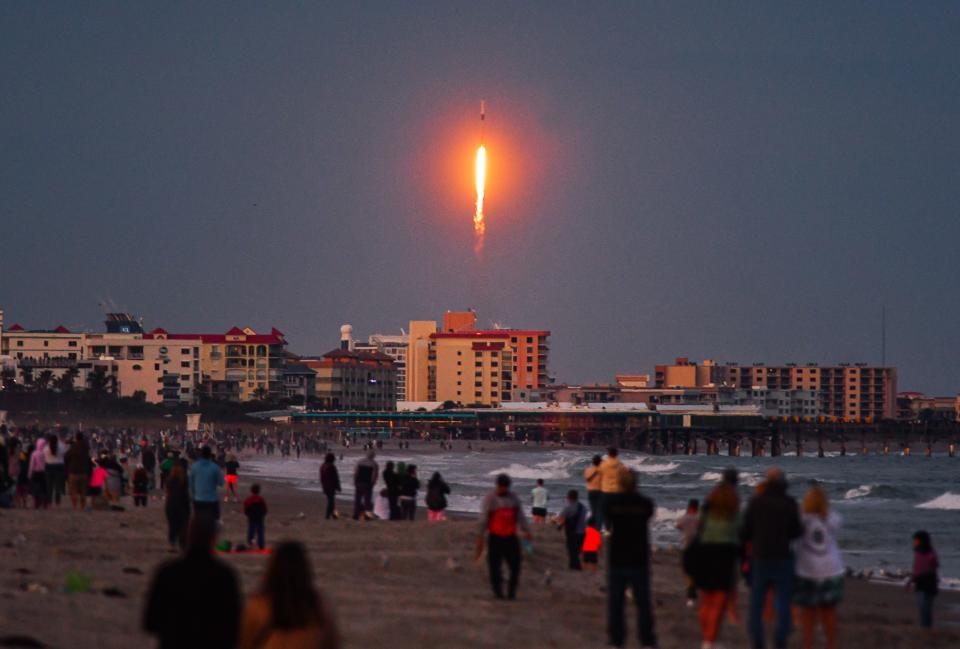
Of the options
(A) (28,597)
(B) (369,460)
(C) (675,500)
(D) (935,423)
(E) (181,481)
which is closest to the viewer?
(A) (28,597)

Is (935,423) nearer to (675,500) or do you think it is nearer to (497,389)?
(497,389)

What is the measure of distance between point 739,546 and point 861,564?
1459 cm

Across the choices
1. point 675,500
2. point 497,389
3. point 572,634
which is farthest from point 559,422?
point 572,634

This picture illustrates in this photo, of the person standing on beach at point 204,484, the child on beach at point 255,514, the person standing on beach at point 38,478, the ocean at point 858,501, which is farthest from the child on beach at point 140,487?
the ocean at point 858,501

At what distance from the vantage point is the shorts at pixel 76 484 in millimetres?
23562

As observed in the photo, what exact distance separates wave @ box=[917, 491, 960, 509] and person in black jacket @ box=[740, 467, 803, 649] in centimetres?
3842

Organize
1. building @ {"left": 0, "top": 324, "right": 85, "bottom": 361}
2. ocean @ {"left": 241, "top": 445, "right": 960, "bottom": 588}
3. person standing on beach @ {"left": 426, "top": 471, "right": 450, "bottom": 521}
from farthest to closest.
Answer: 1. building @ {"left": 0, "top": 324, "right": 85, "bottom": 361}
2. ocean @ {"left": 241, "top": 445, "right": 960, "bottom": 588}
3. person standing on beach @ {"left": 426, "top": 471, "right": 450, "bottom": 521}

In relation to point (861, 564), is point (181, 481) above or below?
above

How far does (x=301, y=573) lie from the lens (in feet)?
21.9

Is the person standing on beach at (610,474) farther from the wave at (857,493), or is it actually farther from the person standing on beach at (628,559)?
the wave at (857,493)

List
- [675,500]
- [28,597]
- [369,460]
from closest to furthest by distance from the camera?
[28,597], [369,460], [675,500]

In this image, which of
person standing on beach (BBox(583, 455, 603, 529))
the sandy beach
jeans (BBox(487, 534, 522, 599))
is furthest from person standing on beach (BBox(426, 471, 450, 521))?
jeans (BBox(487, 534, 522, 599))

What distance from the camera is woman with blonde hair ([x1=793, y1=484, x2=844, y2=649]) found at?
11.1 m

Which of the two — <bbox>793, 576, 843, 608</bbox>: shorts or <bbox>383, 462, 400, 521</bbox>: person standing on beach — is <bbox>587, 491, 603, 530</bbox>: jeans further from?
<bbox>793, 576, 843, 608</bbox>: shorts
